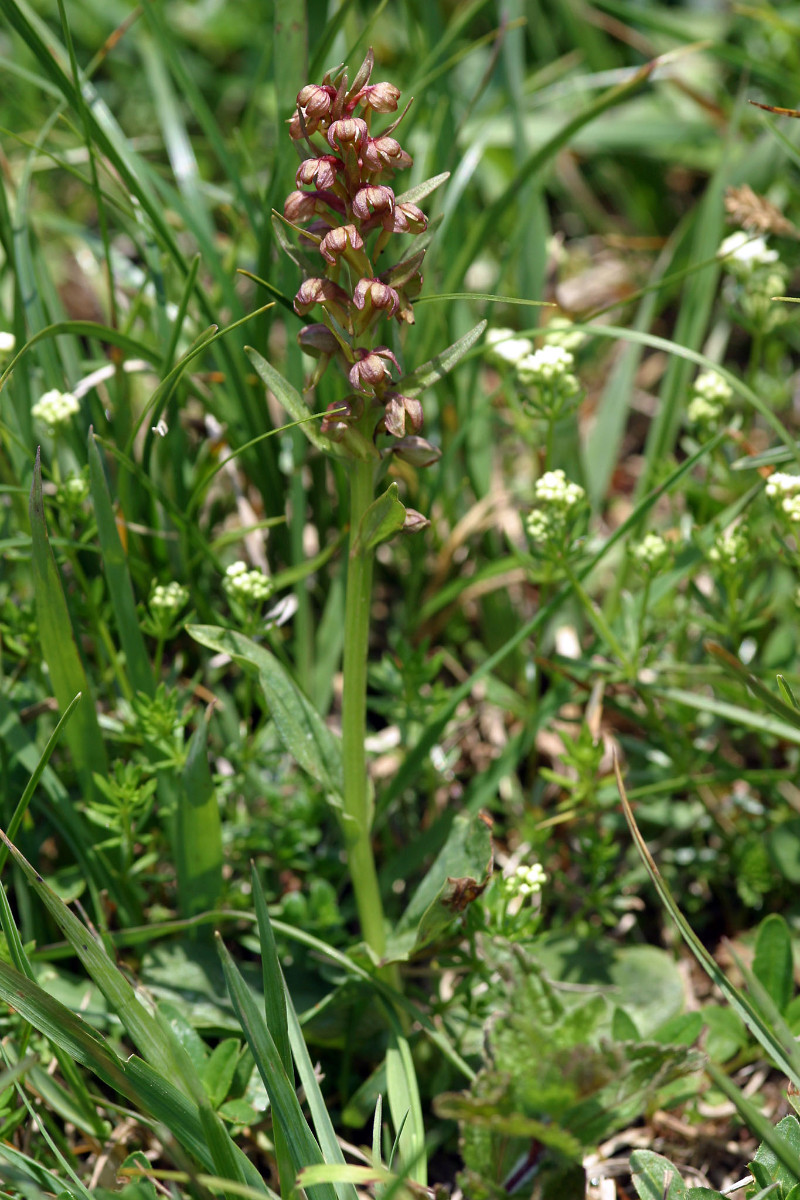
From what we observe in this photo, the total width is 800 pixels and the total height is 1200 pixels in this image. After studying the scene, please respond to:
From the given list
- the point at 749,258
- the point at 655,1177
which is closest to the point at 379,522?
the point at 655,1177

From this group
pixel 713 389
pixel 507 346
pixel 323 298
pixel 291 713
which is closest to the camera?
pixel 323 298

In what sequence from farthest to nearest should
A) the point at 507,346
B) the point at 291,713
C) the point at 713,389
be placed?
the point at 507,346, the point at 713,389, the point at 291,713

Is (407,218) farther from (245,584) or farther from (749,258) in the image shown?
(749,258)

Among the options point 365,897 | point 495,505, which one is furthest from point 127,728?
point 495,505

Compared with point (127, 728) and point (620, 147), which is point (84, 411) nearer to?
point (127, 728)

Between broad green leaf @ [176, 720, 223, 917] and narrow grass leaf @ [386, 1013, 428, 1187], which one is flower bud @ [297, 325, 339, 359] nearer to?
broad green leaf @ [176, 720, 223, 917]

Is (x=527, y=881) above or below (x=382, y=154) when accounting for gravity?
below

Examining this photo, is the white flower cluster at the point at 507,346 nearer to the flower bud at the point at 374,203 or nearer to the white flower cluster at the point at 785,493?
the white flower cluster at the point at 785,493
